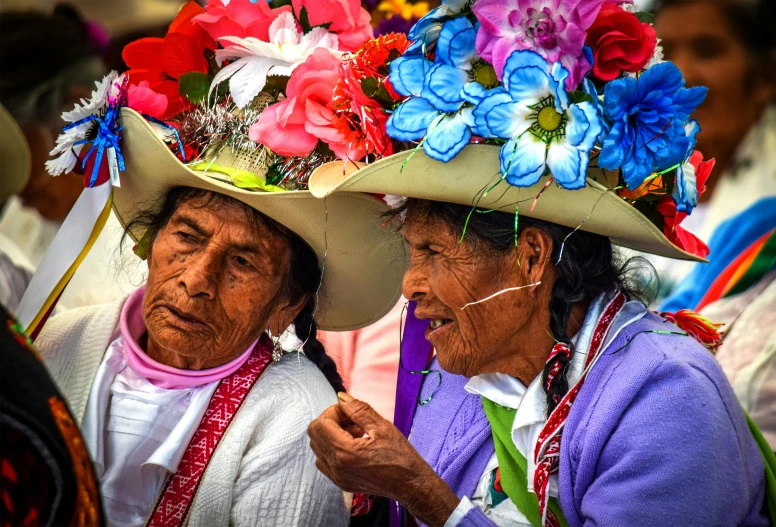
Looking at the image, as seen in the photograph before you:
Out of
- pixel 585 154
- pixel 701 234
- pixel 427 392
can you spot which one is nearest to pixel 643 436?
pixel 585 154

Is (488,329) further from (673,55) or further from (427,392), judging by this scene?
(673,55)

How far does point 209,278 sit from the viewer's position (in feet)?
8.96

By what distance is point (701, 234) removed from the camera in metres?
5.47

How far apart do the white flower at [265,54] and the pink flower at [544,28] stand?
723mm

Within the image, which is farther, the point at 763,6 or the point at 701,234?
the point at 701,234

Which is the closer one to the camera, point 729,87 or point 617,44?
point 617,44

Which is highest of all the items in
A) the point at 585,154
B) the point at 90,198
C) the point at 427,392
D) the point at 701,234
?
the point at 585,154

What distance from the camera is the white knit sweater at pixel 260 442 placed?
8.88ft

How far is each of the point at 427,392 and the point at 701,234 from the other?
10.4ft

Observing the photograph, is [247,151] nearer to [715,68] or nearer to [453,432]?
[453,432]

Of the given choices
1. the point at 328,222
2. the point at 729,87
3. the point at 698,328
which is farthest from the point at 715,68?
the point at 328,222

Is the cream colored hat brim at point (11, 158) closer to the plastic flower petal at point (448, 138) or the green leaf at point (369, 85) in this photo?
the green leaf at point (369, 85)

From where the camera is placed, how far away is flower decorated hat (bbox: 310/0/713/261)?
6.98 ft

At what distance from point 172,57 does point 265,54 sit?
0.37 metres
